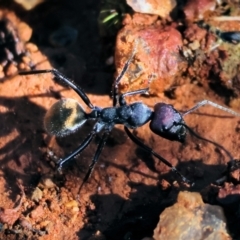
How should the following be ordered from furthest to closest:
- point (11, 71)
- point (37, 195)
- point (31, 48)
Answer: point (31, 48) → point (11, 71) → point (37, 195)

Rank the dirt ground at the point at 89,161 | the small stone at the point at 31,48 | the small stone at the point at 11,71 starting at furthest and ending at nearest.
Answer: the small stone at the point at 31,48, the small stone at the point at 11,71, the dirt ground at the point at 89,161

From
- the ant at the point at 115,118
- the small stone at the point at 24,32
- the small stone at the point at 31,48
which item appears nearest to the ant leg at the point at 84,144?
the ant at the point at 115,118

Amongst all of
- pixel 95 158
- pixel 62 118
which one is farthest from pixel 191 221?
pixel 62 118

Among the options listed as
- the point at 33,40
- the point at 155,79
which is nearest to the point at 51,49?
the point at 33,40

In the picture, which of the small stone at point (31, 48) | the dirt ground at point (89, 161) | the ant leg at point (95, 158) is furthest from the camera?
the small stone at point (31, 48)

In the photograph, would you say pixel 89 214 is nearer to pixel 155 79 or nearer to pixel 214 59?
pixel 155 79

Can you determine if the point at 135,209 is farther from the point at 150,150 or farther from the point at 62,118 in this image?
the point at 62,118

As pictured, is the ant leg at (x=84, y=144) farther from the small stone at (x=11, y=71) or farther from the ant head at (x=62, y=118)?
the small stone at (x=11, y=71)

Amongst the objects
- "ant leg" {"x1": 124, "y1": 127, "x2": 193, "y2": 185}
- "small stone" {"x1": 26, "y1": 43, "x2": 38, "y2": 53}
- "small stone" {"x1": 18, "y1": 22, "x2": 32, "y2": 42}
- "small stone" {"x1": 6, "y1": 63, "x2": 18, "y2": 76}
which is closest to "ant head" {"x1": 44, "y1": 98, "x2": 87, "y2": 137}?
"ant leg" {"x1": 124, "y1": 127, "x2": 193, "y2": 185}
